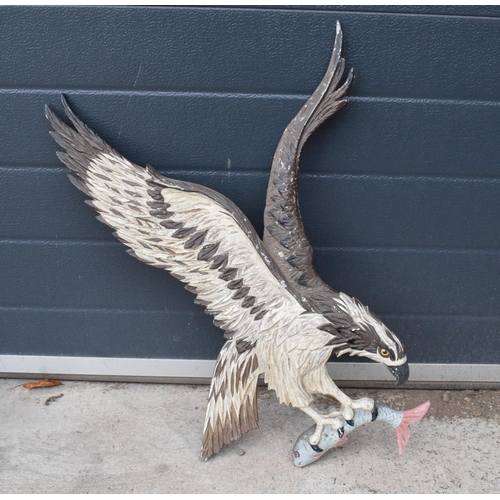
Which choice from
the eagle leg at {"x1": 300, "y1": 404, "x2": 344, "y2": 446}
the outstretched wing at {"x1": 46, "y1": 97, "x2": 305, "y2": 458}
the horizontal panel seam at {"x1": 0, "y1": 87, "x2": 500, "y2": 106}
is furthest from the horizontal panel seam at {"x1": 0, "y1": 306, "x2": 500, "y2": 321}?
the horizontal panel seam at {"x1": 0, "y1": 87, "x2": 500, "y2": 106}

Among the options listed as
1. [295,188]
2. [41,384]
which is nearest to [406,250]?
[295,188]

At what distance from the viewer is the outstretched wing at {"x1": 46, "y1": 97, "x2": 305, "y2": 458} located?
200 cm

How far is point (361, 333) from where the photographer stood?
2.00 metres

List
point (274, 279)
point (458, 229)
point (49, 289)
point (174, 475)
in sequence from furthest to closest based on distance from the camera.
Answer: point (49, 289) → point (458, 229) → point (174, 475) → point (274, 279)

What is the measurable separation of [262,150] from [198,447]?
1346mm

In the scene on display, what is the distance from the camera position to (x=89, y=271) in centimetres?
247

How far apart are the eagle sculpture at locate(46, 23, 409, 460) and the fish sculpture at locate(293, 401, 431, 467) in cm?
3

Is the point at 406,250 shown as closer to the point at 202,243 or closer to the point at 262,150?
the point at 262,150

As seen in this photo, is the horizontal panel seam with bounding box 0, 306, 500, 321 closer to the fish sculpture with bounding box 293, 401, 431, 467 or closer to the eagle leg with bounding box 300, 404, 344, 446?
the fish sculpture with bounding box 293, 401, 431, 467

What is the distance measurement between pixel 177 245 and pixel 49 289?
0.87 m

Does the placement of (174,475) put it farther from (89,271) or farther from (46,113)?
(46,113)

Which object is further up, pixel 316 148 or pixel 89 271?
pixel 316 148

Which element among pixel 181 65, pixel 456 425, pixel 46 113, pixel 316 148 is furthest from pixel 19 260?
pixel 456 425

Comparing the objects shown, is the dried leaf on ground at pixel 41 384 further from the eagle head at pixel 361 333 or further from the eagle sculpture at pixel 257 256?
the eagle head at pixel 361 333
